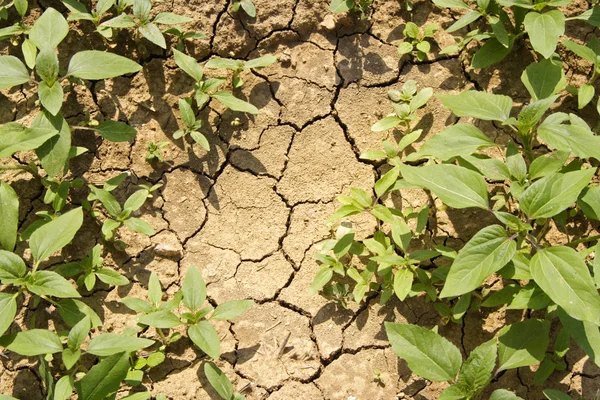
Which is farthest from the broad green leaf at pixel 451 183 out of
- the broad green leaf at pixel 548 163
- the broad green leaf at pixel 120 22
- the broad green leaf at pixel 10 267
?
the broad green leaf at pixel 10 267

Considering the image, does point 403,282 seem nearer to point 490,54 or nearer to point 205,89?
point 490,54

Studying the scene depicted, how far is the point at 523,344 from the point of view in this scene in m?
3.01

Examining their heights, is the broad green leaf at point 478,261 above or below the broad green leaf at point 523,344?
above

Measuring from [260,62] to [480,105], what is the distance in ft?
4.22

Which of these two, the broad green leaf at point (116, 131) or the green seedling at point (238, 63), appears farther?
the green seedling at point (238, 63)

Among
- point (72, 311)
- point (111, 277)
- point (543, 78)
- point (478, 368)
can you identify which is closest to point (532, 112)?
point (543, 78)

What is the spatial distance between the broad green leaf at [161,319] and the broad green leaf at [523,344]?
5.40ft

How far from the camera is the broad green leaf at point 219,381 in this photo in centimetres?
318

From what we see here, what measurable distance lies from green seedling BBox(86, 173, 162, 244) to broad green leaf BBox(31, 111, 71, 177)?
25 centimetres

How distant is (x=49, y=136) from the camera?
3.19 m

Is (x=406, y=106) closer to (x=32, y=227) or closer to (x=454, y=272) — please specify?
(x=454, y=272)

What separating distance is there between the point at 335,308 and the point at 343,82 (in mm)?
1379

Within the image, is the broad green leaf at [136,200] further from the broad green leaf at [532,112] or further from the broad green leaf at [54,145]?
the broad green leaf at [532,112]

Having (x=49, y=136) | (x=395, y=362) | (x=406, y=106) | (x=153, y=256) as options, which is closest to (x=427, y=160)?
(x=406, y=106)
